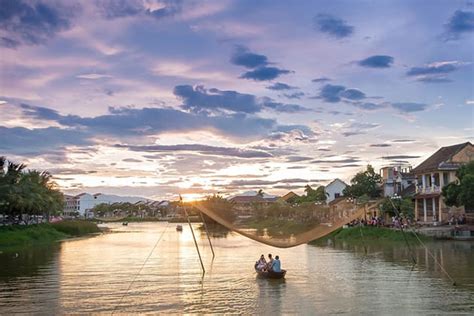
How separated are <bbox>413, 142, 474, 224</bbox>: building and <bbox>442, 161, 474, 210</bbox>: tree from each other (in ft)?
18.2

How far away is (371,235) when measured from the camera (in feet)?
157

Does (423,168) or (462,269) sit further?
(423,168)

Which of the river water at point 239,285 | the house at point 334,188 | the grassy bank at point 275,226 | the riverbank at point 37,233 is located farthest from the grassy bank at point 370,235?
the house at point 334,188

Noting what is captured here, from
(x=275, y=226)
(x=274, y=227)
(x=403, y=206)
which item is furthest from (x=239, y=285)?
(x=403, y=206)

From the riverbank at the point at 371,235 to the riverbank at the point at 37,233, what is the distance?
88.7 ft

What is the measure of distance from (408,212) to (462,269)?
24.0 meters

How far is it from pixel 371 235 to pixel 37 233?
109 ft

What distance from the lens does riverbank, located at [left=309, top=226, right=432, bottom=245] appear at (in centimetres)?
4391

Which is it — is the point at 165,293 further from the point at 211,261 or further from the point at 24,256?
the point at 24,256

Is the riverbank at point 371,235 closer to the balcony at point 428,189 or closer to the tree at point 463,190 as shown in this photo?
the tree at point 463,190

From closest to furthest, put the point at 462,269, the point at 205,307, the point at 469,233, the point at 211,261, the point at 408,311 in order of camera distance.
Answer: the point at 408,311
the point at 205,307
the point at 462,269
the point at 211,261
the point at 469,233

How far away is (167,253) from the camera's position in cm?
4181

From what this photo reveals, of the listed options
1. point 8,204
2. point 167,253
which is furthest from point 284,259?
point 8,204

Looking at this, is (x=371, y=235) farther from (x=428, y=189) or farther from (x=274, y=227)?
(x=274, y=227)
